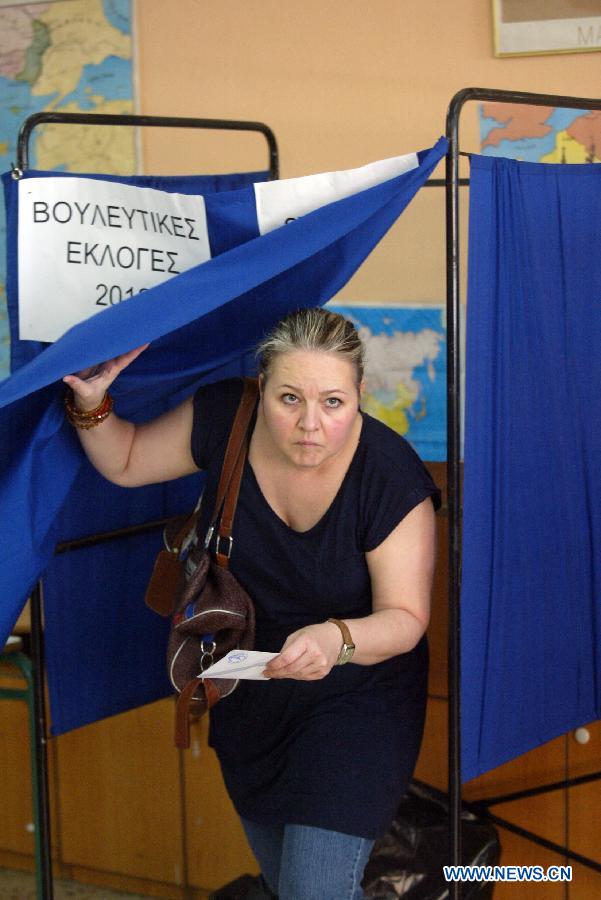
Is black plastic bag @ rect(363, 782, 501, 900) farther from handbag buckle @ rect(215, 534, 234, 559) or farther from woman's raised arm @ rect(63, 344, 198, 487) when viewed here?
woman's raised arm @ rect(63, 344, 198, 487)

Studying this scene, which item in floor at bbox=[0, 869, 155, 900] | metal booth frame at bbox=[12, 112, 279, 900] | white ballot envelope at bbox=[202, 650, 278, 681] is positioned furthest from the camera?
floor at bbox=[0, 869, 155, 900]

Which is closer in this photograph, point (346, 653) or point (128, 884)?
point (346, 653)

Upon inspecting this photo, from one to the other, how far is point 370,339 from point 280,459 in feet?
3.32

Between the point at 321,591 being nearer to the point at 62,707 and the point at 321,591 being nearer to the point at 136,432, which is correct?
the point at 136,432

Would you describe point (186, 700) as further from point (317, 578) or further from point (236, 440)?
point (236, 440)

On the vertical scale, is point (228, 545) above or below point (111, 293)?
below

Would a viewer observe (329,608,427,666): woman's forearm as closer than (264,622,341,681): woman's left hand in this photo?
No

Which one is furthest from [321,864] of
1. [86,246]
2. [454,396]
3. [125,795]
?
[125,795]

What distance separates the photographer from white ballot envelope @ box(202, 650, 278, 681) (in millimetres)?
1592

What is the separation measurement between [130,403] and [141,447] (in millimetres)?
218

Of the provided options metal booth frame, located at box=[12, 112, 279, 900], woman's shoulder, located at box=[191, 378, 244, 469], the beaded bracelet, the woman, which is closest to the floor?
metal booth frame, located at box=[12, 112, 279, 900]

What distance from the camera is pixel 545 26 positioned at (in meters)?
2.54

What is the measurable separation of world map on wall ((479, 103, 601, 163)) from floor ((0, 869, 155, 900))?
225cm

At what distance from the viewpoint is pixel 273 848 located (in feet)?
6.48
